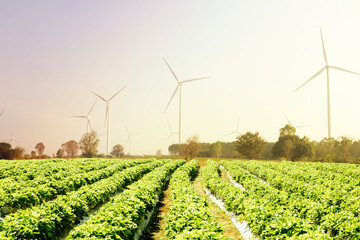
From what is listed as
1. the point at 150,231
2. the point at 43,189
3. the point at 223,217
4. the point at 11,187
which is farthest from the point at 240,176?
the point at 11,187

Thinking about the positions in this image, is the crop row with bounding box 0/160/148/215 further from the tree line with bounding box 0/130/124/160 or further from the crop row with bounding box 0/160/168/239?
the tree line with bounding box 0/130/124/160

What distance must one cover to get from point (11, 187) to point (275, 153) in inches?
3122

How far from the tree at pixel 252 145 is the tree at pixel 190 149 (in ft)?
62.8

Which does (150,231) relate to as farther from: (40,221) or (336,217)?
(336,217)

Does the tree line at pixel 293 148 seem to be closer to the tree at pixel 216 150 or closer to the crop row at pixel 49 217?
the tree at pixel 216 150

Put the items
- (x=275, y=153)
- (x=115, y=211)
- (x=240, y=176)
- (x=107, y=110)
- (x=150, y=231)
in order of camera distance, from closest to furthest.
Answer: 1. (x=115, y=211)
2. (x=150, y=231)
3. (x=240, y=176)
4. (x=107, y=110)
5. (x=275, y=153)

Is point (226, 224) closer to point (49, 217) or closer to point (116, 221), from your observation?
point (116, 221)

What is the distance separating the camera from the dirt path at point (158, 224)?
12.7m

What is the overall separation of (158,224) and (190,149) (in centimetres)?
4695

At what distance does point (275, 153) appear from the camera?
8488 cm

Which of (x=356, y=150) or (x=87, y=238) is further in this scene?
(x=356, y=150)

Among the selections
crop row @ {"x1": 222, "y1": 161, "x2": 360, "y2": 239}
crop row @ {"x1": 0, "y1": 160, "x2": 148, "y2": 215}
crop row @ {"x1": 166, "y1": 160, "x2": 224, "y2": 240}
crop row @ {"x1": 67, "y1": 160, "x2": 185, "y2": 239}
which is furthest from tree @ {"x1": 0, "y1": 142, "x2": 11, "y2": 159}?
crop row @ {"x1": 166, "y1": 160, "x2": 224, "y2": 240}

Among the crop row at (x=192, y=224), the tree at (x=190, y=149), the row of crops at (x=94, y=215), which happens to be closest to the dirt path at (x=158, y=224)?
the row of crops at (x=94, y=215)

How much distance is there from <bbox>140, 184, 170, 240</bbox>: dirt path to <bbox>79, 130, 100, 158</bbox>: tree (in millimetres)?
64635
